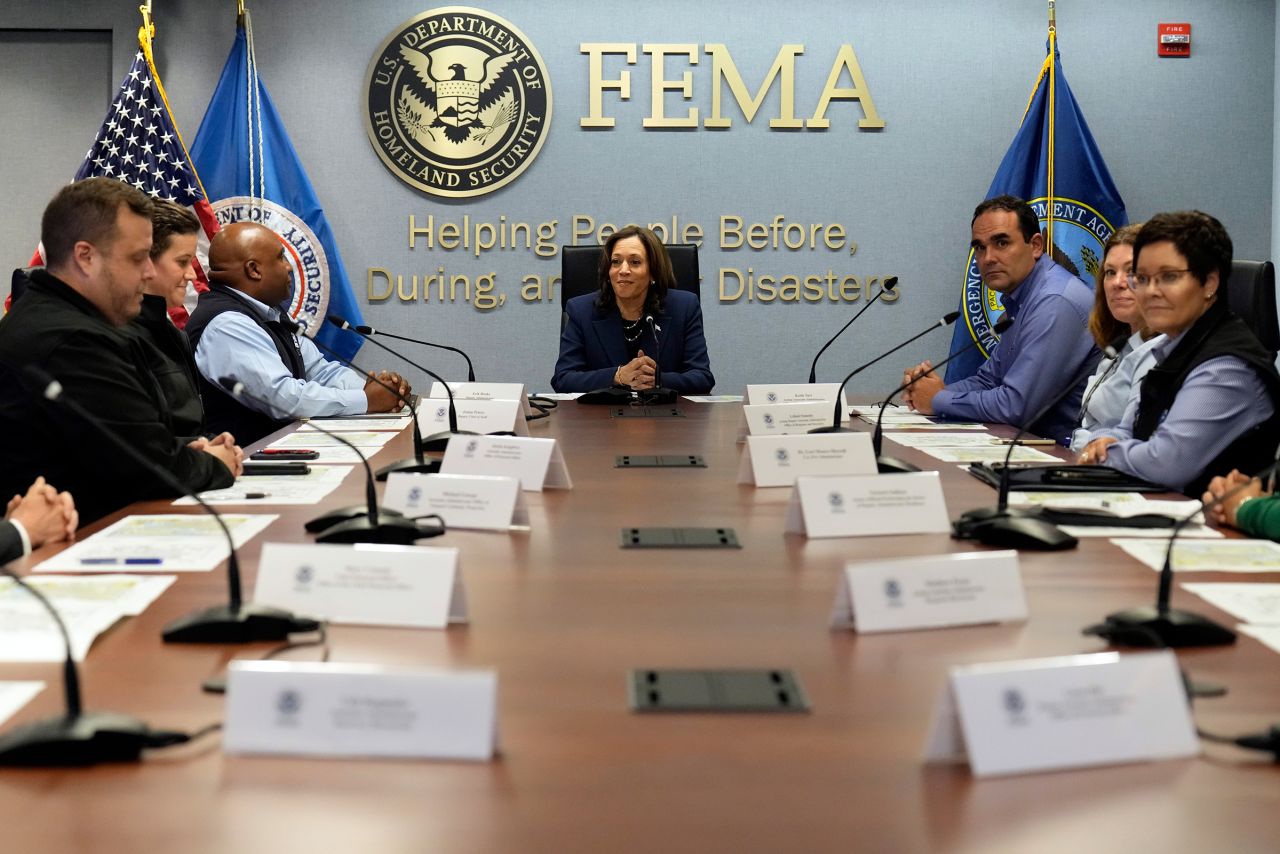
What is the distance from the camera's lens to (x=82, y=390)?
2619 mm

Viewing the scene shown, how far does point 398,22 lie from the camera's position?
19.3ft

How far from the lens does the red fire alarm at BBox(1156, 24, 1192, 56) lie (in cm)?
595

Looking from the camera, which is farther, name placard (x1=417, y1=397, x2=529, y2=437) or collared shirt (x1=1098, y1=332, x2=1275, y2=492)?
name placard (x1=417, y1=397, x2=529, y2=437)

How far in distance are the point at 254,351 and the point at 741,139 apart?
267 centimetres

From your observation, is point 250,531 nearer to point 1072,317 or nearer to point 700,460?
point 700,460

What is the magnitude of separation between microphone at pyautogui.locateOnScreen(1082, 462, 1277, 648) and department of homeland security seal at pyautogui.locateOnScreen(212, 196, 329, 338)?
4.82m

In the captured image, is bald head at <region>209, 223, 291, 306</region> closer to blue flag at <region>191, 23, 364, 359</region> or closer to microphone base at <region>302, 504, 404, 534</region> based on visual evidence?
blue flag at <region>191, 23, 364, 359</region>

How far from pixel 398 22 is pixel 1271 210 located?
4.01 m

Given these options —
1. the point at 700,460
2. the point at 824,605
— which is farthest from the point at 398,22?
the point at 824,605

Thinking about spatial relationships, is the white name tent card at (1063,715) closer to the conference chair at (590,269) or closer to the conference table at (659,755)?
the conference table at (659,755)

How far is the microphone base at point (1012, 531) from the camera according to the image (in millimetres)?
1930

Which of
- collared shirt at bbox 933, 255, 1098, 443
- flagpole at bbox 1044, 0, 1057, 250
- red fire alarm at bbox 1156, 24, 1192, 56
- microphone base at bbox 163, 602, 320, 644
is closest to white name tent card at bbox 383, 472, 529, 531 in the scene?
microphone base at bbox 163, 602, 320, 644

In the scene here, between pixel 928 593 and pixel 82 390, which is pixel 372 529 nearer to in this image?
pixel 928 593

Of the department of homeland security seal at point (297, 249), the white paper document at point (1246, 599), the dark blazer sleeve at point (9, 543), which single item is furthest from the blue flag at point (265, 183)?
the white paper document at point (1246, 599)
